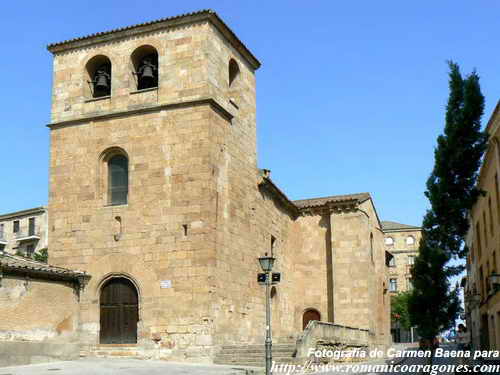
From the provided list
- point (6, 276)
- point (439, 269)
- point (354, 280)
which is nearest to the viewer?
point (439, 269)

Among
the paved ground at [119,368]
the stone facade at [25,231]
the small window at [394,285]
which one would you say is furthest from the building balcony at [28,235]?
the small window at [394,285]

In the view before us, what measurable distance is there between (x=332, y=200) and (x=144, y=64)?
11.9m

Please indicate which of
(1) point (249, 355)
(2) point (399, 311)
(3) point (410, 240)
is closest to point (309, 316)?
(1) point (249, 355)

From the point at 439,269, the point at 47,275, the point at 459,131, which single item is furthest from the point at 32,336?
the point at 459,131

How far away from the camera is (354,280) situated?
98.1 feet

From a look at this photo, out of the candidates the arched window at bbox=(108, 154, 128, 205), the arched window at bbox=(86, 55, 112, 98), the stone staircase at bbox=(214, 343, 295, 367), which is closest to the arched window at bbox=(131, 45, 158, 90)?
the arched window at bbox=(86, 55, 112, 98)

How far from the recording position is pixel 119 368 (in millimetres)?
18031

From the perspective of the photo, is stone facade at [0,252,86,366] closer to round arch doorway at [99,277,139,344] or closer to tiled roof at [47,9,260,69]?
round arch doorway at [99,277,139,344]

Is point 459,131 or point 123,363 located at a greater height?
point 459,131

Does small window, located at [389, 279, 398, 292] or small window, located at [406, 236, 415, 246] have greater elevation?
small window, located at [406, 236, 415, 246]

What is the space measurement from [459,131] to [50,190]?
1472 centimetres

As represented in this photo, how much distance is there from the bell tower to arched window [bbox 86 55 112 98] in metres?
0.04

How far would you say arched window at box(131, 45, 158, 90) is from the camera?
2309 centimetres

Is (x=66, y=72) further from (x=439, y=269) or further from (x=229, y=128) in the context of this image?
(x=439, y=269)
